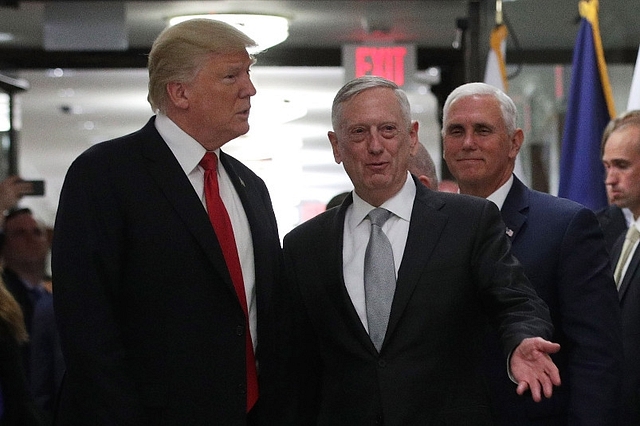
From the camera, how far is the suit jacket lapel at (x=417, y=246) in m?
2.65

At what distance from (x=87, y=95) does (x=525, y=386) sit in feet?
40.2

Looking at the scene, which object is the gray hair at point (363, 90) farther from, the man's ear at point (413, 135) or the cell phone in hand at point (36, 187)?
the cell phone in hand at point (36, 187)

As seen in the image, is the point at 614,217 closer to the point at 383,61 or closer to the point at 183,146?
the point at 183,146

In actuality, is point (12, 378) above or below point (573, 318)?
below

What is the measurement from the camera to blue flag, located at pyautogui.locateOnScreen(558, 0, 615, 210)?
5.51 metres

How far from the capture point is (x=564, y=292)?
3.01m

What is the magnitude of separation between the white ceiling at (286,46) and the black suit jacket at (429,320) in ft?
12.0

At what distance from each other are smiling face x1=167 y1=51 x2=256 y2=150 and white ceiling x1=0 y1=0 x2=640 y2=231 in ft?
12.2

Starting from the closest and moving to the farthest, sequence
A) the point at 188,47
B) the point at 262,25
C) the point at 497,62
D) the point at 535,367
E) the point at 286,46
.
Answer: the point at 535,367, the point at 188,47, the point at 497,62, the point at 262,25, the point at 286,46

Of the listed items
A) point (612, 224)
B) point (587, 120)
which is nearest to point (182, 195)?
point (612, 224)

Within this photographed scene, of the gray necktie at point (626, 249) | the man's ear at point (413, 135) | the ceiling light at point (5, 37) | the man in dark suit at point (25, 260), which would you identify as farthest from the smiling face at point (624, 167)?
the ceiling light at point (5, 37)

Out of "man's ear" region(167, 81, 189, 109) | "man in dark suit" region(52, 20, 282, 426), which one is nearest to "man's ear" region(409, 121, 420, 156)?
"man in dark suit" region(52, 20, 282, 426)

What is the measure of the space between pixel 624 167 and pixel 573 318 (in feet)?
5.57

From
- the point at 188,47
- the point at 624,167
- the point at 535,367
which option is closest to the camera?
the point at 535,367
